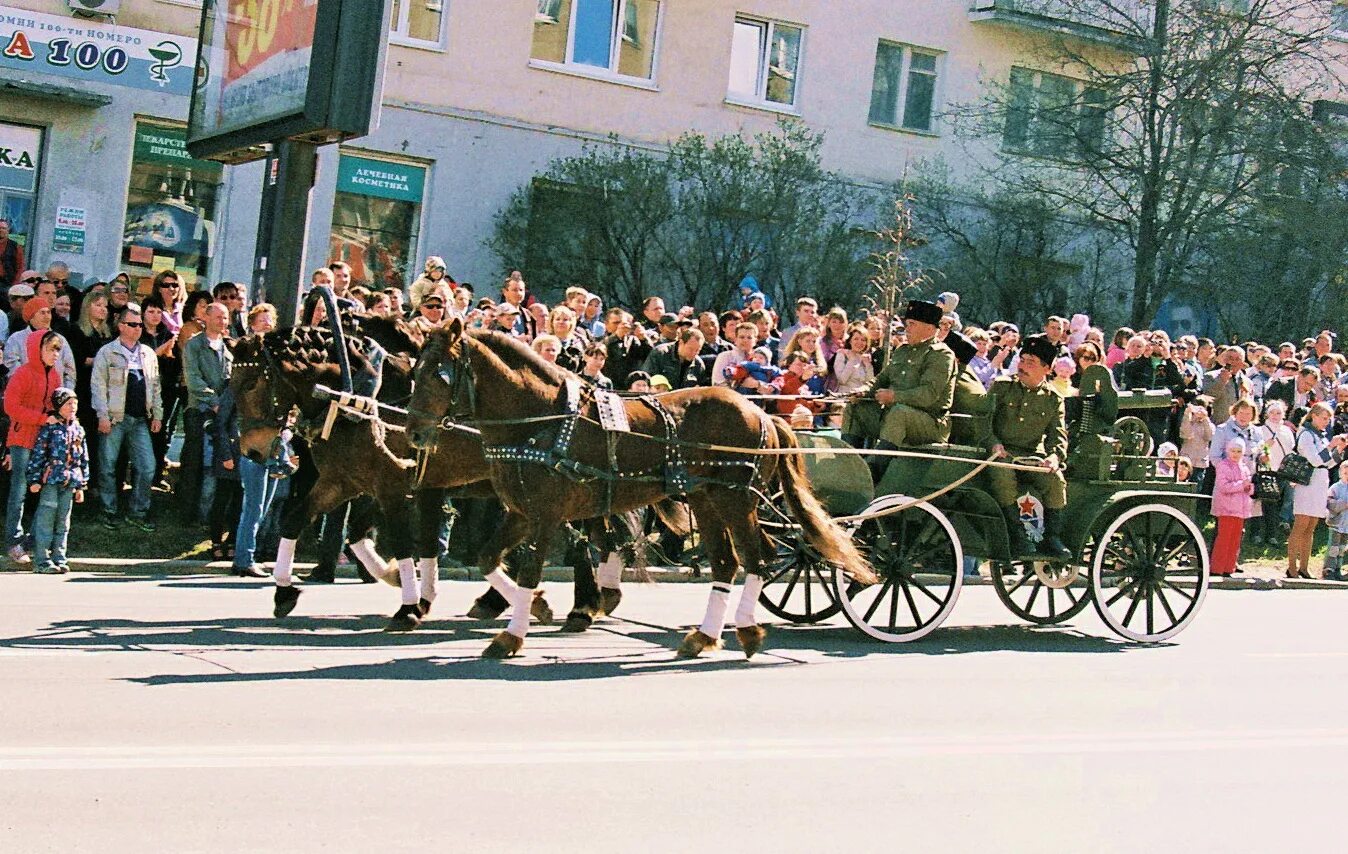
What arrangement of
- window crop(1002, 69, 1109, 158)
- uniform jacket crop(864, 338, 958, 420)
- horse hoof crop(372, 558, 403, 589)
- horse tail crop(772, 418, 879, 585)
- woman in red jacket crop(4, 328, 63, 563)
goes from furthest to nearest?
window crop(1002, 69, 1109, 158) < woman in red jacket crop(4, 328, 63, 563) < uniform jacket crop(864, 338, 958, 420) < horse hoof crop(372, 558, 403, 589) < horse tail crop(772, 418, 879, 585)

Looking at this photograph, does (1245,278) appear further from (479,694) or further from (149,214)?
(479,694)

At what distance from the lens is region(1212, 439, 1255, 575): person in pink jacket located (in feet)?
63.5

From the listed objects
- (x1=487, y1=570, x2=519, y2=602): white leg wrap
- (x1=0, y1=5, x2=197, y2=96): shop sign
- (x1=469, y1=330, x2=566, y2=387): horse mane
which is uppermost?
(x1=0, y1=5, x2=197, y2=96): shop sign

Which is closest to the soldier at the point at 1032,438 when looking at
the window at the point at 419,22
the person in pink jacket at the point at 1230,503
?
the person in pink jacket at the point at 1230,503

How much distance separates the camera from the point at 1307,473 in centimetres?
2000

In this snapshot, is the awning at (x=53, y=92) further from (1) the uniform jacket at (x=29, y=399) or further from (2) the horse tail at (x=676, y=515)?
(2) the horse tail at (x=676, y=515)

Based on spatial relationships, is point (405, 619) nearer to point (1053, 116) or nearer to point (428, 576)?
point (428, 576)

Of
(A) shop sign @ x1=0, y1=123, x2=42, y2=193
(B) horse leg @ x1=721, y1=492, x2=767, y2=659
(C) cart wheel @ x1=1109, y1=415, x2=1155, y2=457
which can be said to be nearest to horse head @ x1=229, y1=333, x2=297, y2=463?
(B) horse leg @ x1=721, y1=492, x2=767, y2=659

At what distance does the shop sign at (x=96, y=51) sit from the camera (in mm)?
21688

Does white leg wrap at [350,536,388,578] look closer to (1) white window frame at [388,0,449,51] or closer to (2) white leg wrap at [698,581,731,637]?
(2) white leg wrap at [698,581,731,637]

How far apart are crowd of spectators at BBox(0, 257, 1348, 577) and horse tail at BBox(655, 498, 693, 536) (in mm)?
1061

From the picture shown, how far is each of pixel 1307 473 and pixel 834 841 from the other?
48.5ft

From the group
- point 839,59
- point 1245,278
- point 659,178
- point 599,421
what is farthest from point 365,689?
point 1245,278

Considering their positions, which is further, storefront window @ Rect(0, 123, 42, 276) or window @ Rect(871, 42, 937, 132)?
window @ Rect(871, 42, 937, 132)
